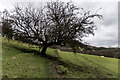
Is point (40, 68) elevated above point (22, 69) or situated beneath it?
situated beneath

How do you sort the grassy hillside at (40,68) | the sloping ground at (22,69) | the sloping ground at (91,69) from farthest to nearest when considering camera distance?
the sloping ground at (91,69), the grassy hillside at (40,68), the sloping ground at (22,69)

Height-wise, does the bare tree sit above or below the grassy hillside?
above

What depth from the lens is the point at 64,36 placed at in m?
15.9

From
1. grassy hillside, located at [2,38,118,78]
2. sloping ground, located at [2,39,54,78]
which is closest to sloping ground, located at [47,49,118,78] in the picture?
grassy hillside, located at [2,38,118,78]

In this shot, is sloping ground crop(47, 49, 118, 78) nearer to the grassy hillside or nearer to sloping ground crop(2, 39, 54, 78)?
the grassy hillside

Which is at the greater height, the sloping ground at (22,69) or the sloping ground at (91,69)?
the sloping ground at (22,69)

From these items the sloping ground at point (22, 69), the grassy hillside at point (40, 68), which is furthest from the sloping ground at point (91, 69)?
the sloping ground at point (22, 69)

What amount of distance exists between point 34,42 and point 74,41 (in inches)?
366

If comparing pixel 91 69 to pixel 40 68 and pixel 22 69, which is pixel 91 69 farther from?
pixel 22 69

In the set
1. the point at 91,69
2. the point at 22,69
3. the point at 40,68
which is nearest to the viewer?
the point at 22,69

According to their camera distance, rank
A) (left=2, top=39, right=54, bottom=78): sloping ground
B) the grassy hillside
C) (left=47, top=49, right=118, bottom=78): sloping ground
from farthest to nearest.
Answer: (left=47, top=49, right=118, bottom=78): sloping ground
the grassy hillside
(left=2, top=39, right=54, bottom=78): sloping ground

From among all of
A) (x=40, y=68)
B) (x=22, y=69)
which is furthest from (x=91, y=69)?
(x=22, y=69)

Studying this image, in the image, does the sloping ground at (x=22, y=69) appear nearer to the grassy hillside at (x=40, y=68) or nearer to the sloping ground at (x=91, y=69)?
the grassy hillside at (x=40, y=68)

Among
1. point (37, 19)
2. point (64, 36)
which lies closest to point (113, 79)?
point (64, 36)
